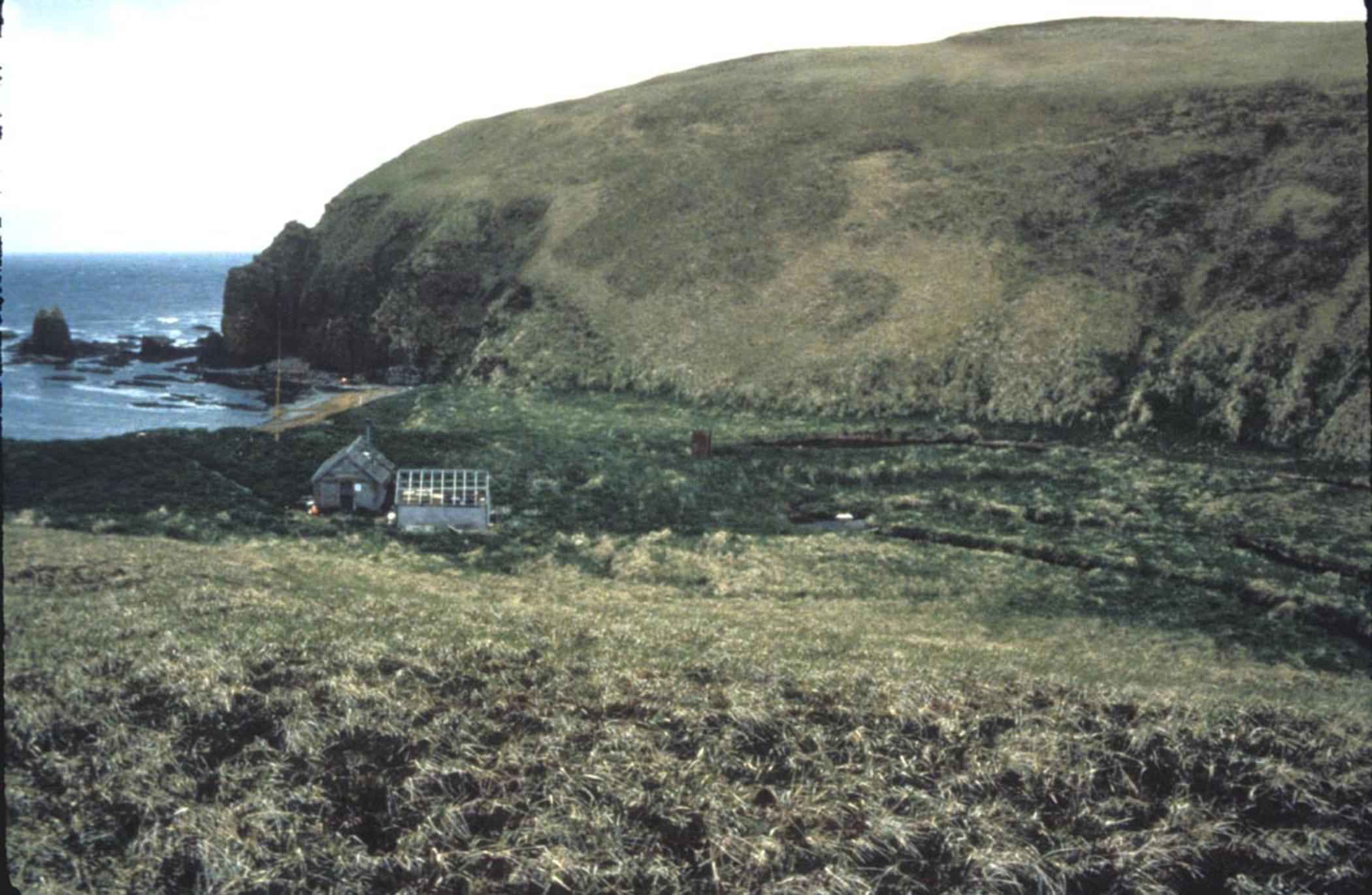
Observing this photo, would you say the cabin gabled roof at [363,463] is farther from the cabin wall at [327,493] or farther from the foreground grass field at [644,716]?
the foreground grass field at [644,716]

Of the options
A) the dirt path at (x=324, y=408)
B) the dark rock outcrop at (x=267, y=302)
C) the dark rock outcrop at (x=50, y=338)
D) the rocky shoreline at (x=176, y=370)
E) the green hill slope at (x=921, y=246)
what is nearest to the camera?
the dirt path at (x=324, y=408)

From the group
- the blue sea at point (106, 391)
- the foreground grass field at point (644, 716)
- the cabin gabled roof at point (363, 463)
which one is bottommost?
the foreground grass field at point (644, 716)

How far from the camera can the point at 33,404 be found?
139 ft

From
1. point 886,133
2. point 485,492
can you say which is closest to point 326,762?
point 485,492

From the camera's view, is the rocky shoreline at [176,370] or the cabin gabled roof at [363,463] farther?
the rocky shoreline at [176,370]

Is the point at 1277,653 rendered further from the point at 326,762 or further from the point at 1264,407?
the point at 1264,407

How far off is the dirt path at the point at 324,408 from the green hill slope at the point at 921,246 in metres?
6.75

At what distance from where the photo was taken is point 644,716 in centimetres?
1683

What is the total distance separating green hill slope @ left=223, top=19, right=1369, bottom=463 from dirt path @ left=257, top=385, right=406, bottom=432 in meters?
6.75

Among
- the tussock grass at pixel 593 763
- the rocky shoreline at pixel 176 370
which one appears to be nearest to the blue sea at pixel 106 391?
the rocky shoreline at pixel 176 370

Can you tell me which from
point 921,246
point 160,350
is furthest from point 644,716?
point 160,350

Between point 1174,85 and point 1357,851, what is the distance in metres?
87.5

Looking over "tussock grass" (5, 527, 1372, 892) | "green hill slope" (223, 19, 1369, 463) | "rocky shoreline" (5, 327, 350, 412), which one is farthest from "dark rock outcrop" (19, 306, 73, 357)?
"tussock grass" (5, 527, 1372, 892)

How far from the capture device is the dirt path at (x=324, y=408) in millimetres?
54562
